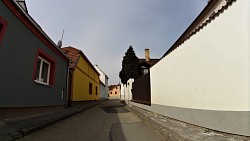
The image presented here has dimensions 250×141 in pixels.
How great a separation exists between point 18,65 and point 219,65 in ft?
20.8

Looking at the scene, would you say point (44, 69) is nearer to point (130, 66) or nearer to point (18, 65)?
point (18, 65)

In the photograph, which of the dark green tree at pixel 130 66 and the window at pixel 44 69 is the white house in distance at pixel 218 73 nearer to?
the window at pixel 44 69

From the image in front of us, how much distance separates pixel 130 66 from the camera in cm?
2912

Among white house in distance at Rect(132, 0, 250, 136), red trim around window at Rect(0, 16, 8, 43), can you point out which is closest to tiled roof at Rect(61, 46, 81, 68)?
red trim around window at Rect(0, 16, 8, 43)

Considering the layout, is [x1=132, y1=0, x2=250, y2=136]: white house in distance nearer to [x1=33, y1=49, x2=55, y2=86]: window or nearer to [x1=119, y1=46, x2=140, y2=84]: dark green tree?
[x1=33, y1=49, x2=55, y2=86]: window

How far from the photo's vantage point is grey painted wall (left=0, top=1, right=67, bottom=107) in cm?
648

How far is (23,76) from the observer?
25.6 ft

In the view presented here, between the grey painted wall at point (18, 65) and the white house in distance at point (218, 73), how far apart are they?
5.45 meters

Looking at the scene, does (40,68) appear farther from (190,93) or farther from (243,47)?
(243,47)

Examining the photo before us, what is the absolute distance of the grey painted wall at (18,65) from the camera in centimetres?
648

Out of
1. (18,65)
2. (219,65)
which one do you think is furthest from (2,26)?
(219,65)

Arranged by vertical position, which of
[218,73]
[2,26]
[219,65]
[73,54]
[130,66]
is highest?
[130,66]

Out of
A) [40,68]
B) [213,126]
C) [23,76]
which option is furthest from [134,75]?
[213,126]

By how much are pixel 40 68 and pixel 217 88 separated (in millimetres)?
8113
